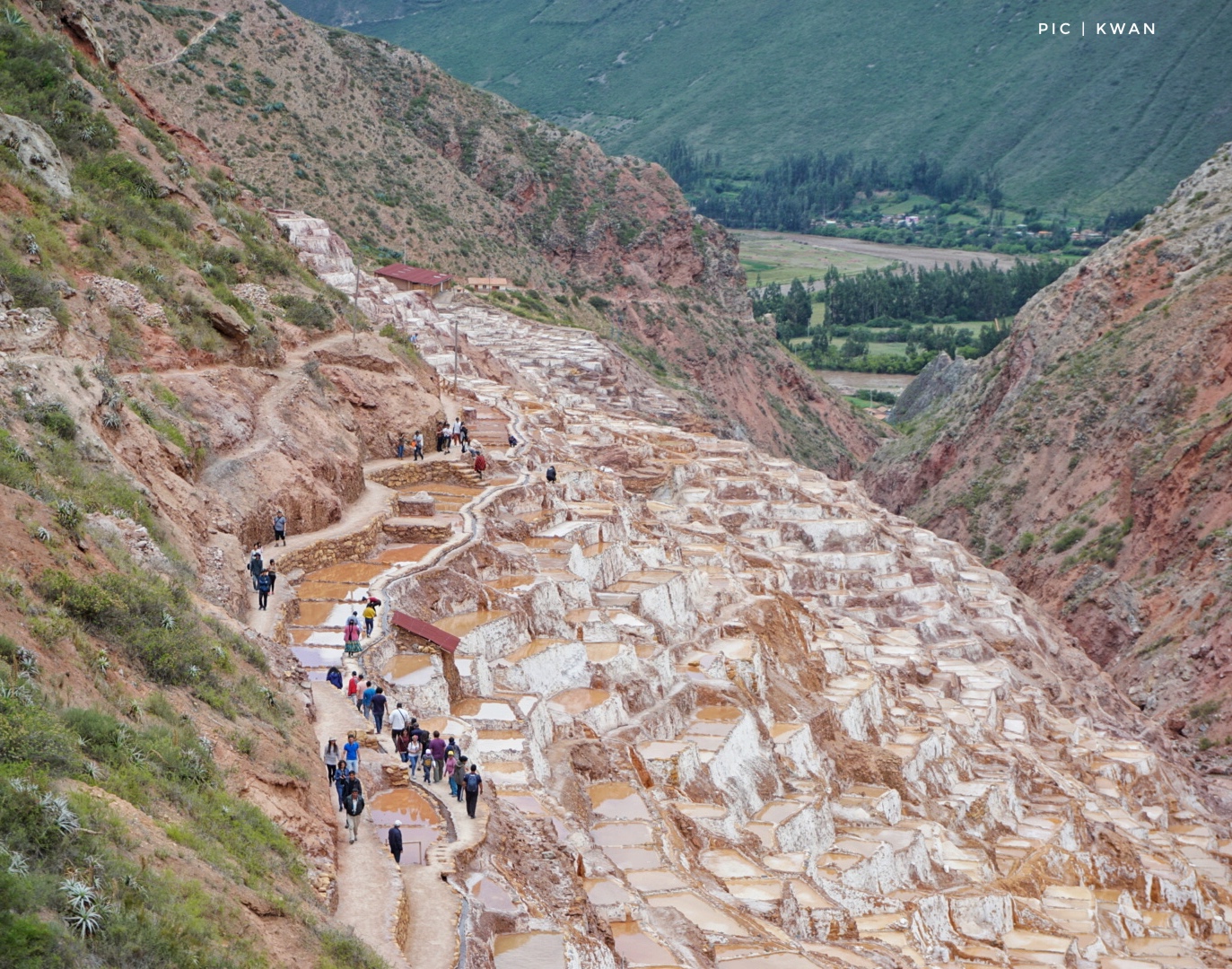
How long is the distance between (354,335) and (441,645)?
1580 cm

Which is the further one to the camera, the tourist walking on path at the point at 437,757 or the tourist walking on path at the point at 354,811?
the tourist walking on path at the point at 437,757

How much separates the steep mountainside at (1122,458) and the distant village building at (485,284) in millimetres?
26260

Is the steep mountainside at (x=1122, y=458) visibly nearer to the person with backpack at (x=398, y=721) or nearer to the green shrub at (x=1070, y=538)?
the green shrub at (x=1070, y=538)

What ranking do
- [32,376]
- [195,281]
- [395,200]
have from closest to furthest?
1. [32,376]
2. [195,281]
3. [395,200]

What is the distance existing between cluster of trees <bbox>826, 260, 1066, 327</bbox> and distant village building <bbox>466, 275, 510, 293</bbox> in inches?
2878

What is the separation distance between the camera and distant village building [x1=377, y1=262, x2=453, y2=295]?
81.8 m

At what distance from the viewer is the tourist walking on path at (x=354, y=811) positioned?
65.4 feet

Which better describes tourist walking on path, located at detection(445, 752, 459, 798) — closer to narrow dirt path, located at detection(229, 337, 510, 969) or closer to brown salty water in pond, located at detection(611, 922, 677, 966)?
narrow dirt path, located at detection(229, 337, 510, 969)

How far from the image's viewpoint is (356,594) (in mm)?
30531

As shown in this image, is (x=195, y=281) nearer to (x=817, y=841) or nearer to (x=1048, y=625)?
(x=817, y=841)

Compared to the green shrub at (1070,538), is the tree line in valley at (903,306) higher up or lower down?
lower down

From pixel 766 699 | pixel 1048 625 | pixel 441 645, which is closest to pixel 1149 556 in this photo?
pixel 1048 625

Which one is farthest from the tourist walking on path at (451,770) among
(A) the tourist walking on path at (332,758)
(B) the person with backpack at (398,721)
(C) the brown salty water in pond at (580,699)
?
(C) the brown salty water in pond at (580,699)

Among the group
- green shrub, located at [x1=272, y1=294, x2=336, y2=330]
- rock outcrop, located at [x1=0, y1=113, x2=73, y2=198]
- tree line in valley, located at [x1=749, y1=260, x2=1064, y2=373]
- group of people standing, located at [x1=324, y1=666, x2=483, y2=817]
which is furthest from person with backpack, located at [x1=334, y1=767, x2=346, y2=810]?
tree line in valley, located at [x1=749, y1=260, x2=1064, y2=373]
